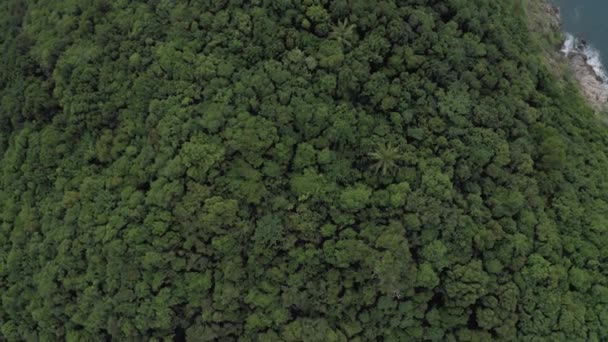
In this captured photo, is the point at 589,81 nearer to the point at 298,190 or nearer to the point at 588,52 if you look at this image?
the point at 588,52

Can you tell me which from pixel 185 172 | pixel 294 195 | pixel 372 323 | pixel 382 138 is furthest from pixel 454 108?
pixel 185 172

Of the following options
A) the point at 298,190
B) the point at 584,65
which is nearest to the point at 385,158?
the point at 298,190

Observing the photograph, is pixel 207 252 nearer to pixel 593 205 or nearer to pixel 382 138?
pixel 382 138

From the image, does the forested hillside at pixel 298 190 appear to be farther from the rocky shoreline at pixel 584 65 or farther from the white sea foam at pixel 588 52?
the white sea foam at pixel 588 52

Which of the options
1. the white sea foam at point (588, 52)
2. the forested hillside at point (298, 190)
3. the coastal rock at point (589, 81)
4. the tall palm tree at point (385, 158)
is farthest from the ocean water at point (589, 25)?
the tall palm tree at point (385, 158)

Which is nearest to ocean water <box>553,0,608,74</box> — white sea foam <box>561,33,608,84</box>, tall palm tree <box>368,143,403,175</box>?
white sea foam <box>561,33,608,84</box>

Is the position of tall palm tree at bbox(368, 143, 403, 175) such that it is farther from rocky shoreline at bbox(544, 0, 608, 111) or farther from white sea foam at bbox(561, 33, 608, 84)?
white sea foam at bbox(561, 33, 608, 84)
